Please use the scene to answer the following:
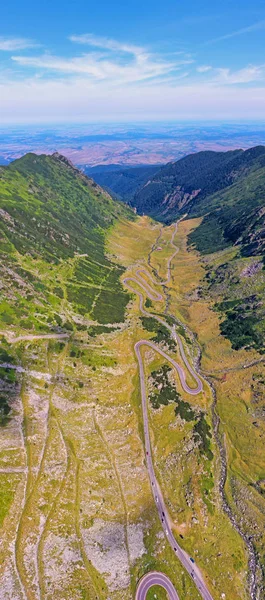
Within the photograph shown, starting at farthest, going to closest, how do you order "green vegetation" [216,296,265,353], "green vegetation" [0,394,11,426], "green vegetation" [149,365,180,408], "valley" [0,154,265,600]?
"green vegetation" [216,296,265,353] → "green vegetation" [149,365,180,408] → "green vegetation" [0,394,11,426] → "valley" [0,154,265,600]

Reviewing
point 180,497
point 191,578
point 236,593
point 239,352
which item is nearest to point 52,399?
point 180,497

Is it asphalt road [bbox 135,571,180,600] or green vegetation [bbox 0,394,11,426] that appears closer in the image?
asphalt road [bbox 135,571,180,600]

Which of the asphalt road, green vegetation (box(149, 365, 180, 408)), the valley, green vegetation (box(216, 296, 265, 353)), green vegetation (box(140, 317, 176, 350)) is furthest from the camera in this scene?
green vegetation (box(140, 317, 176, 350))

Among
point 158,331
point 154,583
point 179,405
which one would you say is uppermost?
point 158,331

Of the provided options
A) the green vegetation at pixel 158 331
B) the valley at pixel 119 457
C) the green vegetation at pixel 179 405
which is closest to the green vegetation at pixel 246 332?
the valley at pixel 119 457

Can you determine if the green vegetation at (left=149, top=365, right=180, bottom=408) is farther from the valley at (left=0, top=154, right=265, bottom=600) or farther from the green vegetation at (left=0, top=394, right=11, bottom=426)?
the green vegetation at (left=0, top=394, right=11, bottom=426)

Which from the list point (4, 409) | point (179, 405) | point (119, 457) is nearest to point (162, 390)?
point (179, 405)

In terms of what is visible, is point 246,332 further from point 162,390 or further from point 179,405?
point 179,405

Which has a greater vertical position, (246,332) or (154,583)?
(246,332)

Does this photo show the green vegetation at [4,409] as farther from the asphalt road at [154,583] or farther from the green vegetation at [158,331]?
the green vegetation at [158,331]

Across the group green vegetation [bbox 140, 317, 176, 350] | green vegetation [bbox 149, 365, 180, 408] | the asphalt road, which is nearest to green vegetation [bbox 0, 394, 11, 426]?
green vegetation [bbox 149, 365, 180, 408]
